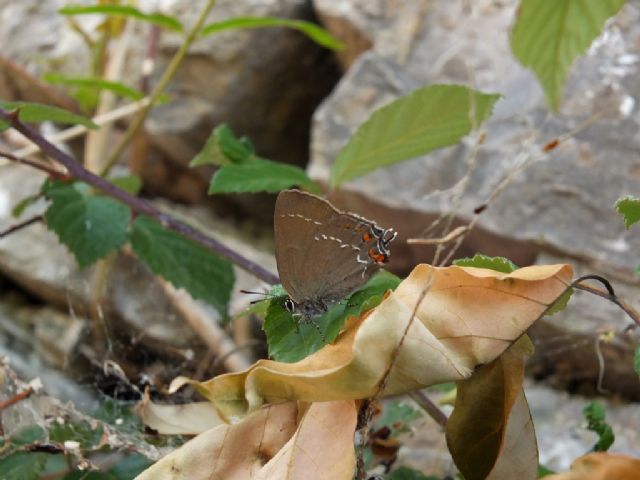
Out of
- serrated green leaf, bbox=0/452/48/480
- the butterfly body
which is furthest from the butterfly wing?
serrated green leaf, bbox=0/452/48/480

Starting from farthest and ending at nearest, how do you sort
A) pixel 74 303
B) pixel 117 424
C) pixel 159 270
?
1. pixel 74 303
2. pixel 159 270
3. pixel 117 424

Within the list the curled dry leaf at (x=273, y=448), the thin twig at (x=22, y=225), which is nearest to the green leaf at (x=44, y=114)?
the thin twig at (x=22, y=225)

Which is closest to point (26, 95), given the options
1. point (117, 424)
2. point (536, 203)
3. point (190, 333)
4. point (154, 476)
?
point (190, 333)

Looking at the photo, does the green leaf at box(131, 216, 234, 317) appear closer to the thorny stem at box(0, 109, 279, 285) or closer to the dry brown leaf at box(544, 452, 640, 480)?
the thorny stem at box(0, 109, 279, 285)

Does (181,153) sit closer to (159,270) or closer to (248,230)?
(248,230)

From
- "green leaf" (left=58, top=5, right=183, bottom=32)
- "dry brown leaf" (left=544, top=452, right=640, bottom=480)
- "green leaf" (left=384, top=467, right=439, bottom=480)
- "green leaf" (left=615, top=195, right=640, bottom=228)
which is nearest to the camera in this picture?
"dry brown leaf" (left=544, top=452, right=640, bottom=480)

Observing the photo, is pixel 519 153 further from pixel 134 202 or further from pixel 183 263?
pixel 134 202

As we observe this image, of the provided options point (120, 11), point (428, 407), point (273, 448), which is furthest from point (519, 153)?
point (273, 448)
